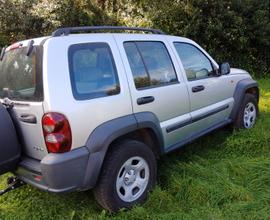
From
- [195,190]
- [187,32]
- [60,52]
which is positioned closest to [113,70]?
[60,52]

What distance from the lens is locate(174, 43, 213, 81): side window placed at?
477 centimetres

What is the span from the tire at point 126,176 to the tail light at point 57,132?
496mm

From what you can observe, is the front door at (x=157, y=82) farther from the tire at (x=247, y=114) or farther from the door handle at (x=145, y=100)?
the tire at (x=247, y=114)

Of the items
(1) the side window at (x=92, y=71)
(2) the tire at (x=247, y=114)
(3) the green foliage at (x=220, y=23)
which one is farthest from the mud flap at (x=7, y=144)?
(3) the green foliage at (x=220, y=23)

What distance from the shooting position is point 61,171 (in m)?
3.23

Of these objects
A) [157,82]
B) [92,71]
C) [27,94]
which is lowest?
[157,82]

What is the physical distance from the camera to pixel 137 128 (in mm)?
3834

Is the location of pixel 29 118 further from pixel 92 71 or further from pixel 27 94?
pixel 92 71

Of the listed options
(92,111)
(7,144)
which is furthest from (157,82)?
(7,144)

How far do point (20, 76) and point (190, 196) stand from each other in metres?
2.09

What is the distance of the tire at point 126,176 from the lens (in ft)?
11.8

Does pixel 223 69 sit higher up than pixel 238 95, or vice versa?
pixel 223 69

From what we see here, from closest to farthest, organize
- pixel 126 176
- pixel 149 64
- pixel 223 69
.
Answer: pixel 126 176 < pixel 149 64 < pixel 223 69

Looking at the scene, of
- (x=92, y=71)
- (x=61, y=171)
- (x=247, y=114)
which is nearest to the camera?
(x=61, y=171)
